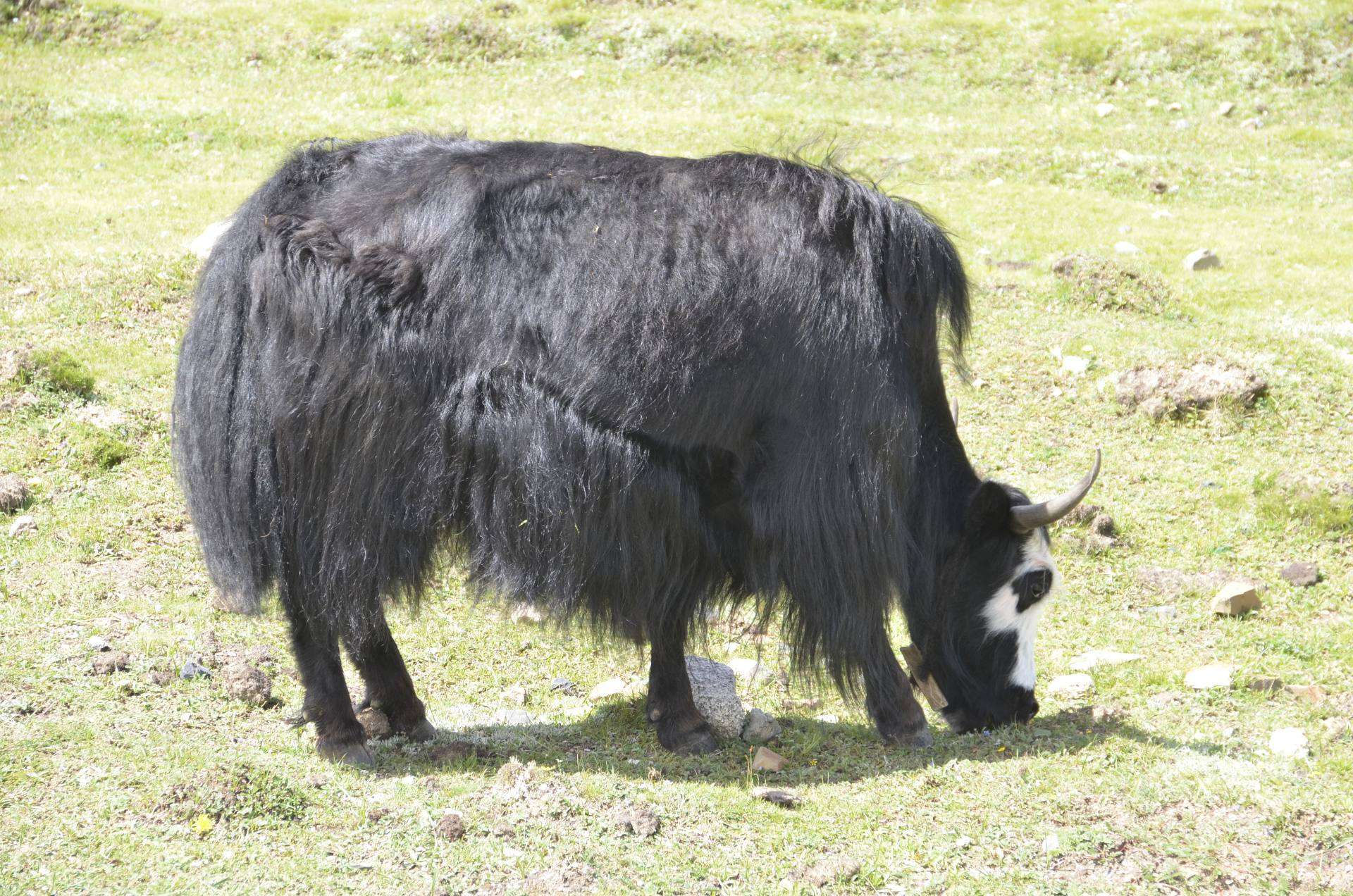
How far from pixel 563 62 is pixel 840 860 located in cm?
1415

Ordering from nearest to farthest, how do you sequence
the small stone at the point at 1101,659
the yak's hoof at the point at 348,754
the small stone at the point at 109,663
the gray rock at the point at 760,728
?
the yak's hoof at the point at 348,754
the small stone at the point at 109,663
the gray rock at the point at 760,728
the small stone at the point at 1101,659

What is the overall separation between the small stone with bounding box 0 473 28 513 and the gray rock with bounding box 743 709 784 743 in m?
3.40

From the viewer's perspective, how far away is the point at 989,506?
14.5ft

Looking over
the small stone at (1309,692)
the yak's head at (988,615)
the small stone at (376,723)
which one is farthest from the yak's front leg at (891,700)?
the small stone at (376,723)

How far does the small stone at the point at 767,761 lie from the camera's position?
160 inches

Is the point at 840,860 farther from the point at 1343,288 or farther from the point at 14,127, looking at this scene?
the point at 14,127

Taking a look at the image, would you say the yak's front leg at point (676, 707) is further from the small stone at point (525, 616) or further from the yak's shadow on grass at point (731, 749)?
the small stone at point (525, 616)

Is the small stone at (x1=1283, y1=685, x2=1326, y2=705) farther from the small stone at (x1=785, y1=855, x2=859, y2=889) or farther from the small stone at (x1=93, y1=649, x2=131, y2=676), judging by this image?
the small stone at (x1=93, y1=649, x2=131, y2=676)

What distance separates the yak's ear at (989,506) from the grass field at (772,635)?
704mm

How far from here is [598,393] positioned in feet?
12.5

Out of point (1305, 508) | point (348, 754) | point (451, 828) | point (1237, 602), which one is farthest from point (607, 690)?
point (1305, 508)

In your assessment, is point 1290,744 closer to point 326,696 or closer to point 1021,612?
point 1021,612

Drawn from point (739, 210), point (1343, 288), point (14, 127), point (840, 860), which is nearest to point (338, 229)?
point (739, 210)

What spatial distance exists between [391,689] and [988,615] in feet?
6.67
